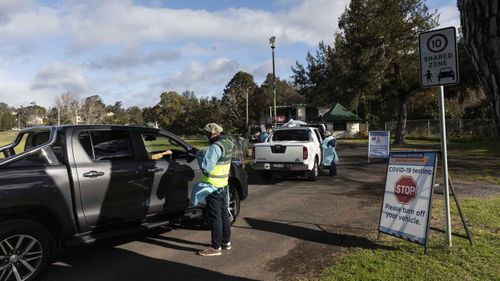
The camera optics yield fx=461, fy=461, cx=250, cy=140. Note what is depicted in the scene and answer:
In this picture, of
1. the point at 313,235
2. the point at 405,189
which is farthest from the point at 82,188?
the point at 405,189

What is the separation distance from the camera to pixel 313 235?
7355mm

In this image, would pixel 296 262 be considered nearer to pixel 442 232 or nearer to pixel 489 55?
pixel 442 232

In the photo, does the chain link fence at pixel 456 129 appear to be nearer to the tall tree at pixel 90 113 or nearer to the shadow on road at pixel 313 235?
the shadow on road at pixel 313 235

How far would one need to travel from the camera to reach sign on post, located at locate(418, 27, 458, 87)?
19.7 feet

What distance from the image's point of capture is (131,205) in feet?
20.9

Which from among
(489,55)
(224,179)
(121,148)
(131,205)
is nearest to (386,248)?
(224,179)

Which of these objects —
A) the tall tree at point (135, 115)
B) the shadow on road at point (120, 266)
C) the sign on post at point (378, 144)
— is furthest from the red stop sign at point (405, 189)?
the tall tree at point (135, 115)

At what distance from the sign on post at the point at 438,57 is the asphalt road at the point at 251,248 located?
2.48 m

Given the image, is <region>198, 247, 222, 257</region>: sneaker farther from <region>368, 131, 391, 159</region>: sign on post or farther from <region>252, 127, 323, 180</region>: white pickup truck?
<region>368, 131, 391, 159</region>: sign on post

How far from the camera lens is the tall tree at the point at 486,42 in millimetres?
2201

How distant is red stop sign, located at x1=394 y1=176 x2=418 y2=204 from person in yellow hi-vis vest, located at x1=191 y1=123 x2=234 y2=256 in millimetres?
2469

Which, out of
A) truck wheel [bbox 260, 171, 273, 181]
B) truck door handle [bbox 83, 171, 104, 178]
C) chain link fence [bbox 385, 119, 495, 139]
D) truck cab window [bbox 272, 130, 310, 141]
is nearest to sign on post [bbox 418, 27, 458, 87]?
truck door handle [bbox 83, 171, 104, 178]

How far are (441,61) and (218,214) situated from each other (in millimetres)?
3627

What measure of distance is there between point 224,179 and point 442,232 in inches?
138
